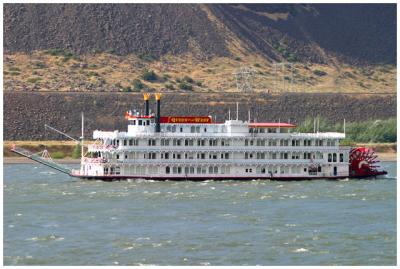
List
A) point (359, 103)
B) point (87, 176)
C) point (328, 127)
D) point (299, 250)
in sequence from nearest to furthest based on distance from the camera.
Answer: point (299, 250), point (87, 176), point (328, 127), point (359, 103)

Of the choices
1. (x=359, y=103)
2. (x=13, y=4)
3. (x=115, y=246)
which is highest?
(x=13, y=4)

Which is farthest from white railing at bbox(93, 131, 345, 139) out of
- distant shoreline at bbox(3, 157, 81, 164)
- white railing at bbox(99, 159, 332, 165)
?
distant shoreline at bbox(3, 157, 81, 164)

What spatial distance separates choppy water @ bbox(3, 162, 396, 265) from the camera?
2117 inches

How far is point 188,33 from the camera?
18062 cm

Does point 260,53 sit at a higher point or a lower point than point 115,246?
higher

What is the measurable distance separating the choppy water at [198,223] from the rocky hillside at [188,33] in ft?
293

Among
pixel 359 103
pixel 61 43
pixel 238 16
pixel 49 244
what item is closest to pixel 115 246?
pixel 49 244

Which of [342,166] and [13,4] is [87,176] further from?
[13,4]

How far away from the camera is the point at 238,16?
648ft

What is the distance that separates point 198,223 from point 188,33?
119 metres

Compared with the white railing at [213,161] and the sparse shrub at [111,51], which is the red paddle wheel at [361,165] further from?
the sparse shrub at [111,51]

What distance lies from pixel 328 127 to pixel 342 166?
47.9 meters

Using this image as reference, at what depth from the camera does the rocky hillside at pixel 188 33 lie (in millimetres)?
175125

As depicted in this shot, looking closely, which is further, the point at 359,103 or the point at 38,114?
the point at 359,103
